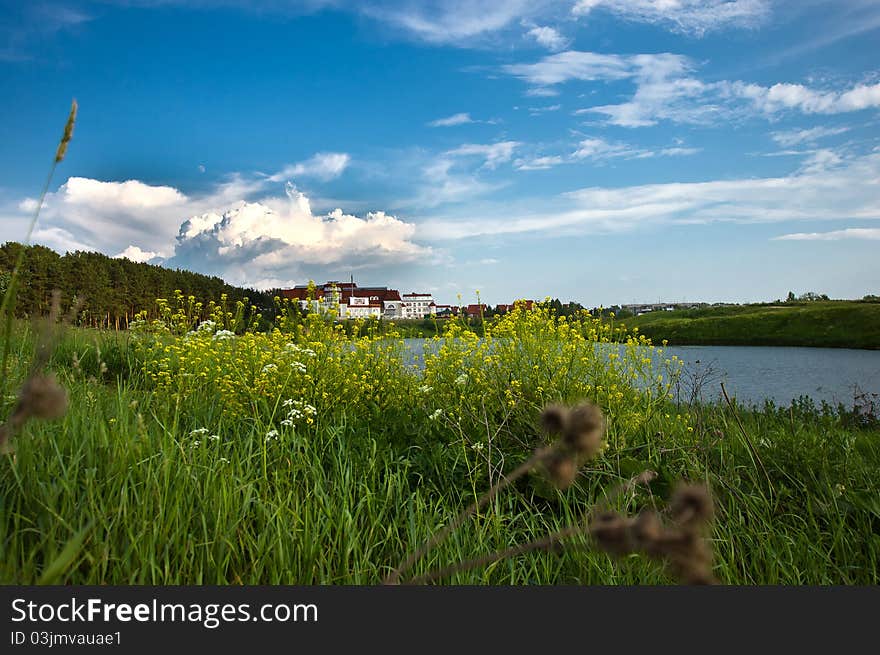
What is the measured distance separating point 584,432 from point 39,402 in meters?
0.65

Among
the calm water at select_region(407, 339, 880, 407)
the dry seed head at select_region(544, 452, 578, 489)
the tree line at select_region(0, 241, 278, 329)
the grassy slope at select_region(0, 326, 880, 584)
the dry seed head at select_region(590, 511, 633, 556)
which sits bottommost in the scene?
the calm water at select_region(407, 339, 880, 407)

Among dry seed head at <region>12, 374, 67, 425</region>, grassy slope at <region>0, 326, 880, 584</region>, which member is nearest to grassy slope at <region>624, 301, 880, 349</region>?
grassy slope at <region>0, 326, 880, 584</region>

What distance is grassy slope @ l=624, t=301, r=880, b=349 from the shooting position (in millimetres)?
29453

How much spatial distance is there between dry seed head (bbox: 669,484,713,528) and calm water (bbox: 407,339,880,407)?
854 cm

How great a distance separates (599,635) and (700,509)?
861 millimetres

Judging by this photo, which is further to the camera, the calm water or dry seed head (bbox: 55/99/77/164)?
the calm water

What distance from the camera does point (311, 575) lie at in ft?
7.83

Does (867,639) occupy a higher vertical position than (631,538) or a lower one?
lower

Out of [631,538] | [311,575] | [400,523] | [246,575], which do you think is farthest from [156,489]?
[631,538]

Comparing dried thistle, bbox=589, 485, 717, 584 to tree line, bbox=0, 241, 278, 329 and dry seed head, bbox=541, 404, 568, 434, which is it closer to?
dry seed head, bbox=541, 404, 568, 434

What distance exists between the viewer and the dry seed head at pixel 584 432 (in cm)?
62

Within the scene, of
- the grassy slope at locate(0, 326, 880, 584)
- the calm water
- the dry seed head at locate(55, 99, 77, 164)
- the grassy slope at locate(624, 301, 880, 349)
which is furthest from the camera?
the grassy slope at locate(624, 301, 880, 349)

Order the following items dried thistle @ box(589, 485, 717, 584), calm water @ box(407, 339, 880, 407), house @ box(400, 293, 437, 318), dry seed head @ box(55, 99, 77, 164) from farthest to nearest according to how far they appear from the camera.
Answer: house @ box(400, 293, 437, 318) → calm water @ box(407, 339, 880, 407) → dry seed head @ box(55, 99, 77, 164) → dried thistle @ box(589, 485, 717, 584)

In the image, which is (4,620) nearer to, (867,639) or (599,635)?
(599,635)
